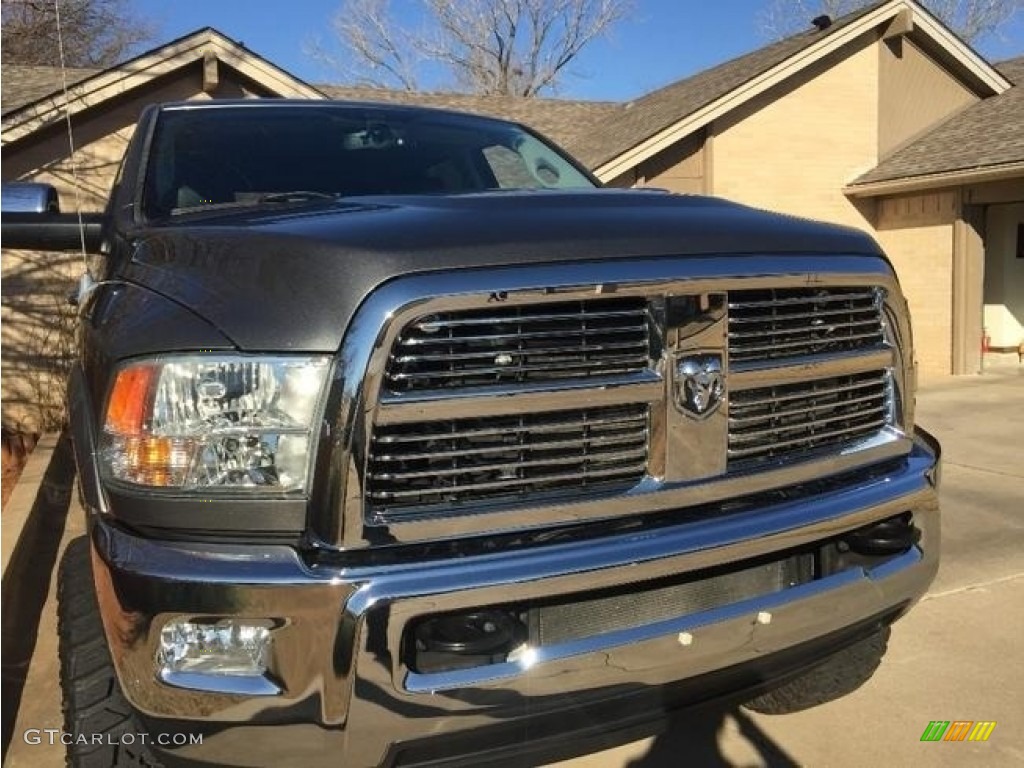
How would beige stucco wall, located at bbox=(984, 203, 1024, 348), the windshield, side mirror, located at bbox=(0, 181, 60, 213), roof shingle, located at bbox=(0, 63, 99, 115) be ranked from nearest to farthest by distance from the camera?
1. the windshield
2. side mirror, located at bbox=(0, 181, 60, 213)
3. roof shingle, located at bbox=(0, 63, 99, 115)
4. beige stucco wall, located at bbox=(984, 203, 1024, 348)

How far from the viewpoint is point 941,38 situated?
1384 cm

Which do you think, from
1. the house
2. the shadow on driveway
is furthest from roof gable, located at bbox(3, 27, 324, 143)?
the shadow on driveway

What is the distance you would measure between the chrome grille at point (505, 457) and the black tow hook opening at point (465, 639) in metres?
0.22

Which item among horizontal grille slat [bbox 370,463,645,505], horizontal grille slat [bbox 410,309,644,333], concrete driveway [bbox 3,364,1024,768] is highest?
horizontal grille slat [bbox 410,309,644,333]

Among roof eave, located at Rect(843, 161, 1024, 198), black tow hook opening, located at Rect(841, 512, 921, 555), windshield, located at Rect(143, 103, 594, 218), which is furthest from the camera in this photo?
roof eave, located at Rect(843, 161, 1024, 198)

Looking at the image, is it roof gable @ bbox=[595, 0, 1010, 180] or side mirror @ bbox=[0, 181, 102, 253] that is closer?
side mirror @ bbox=[0, 181, 102, 253]

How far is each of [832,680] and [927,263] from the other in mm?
11308

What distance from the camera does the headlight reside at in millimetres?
1875

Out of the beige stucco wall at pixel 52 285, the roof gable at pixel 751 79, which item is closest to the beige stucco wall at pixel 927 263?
the roof gable at pixel 751 79

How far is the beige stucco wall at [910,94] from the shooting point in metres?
14.1

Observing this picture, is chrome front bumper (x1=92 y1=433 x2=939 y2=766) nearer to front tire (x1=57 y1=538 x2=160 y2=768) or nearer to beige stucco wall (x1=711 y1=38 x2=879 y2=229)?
front tire (x1=57 y1=538 x2=160 y2=768)

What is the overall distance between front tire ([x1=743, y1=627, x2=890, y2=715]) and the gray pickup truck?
0.54 meters

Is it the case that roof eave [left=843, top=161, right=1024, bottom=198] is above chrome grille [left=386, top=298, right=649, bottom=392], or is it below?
above

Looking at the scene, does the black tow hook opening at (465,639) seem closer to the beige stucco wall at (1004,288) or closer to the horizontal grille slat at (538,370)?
the horizontal grille slat at (538,370)
